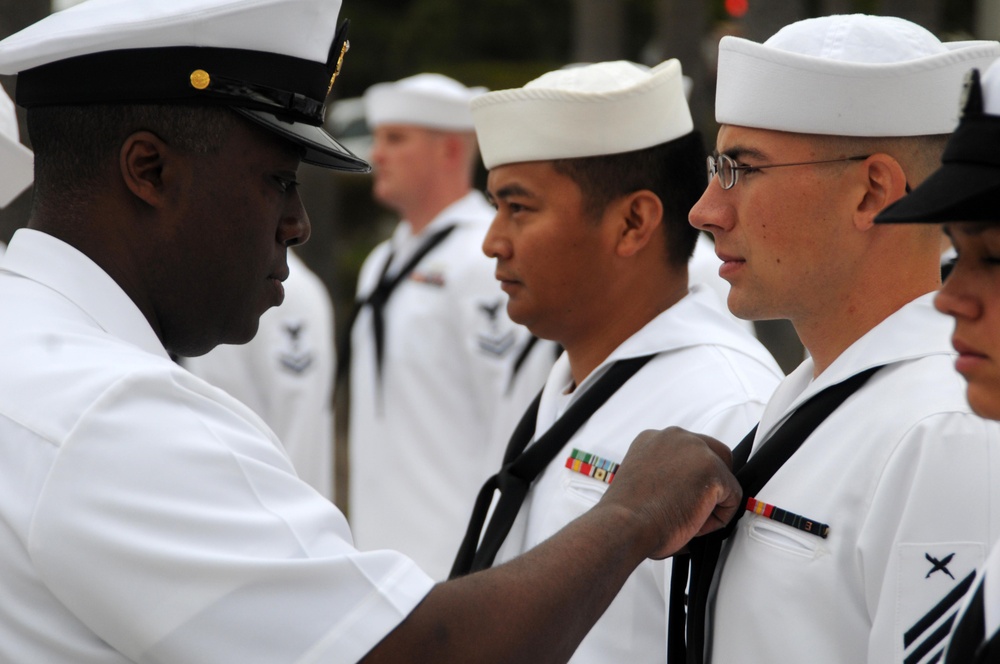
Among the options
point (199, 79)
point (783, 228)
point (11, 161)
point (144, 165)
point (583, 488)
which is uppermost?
point (199, 79)

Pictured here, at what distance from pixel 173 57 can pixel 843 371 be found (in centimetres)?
128

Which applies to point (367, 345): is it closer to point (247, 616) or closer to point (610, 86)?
point (610, 86)

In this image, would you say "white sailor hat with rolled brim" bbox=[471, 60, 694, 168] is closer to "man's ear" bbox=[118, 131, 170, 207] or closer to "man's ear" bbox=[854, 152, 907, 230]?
"man's ear" bbox=[854, 152, 907, 230]

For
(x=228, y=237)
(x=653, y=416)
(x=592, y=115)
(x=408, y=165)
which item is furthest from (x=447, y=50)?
(x=228, y=237)

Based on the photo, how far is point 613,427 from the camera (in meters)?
3.03

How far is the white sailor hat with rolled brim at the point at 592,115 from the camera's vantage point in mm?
3369

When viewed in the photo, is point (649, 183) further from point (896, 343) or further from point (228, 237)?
point (228, 237)

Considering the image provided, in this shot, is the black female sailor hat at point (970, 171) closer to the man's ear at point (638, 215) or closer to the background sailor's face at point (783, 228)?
the background sailor's face at point (783, 228)

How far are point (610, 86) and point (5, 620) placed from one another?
7.05 ft

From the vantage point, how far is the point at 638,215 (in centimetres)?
336

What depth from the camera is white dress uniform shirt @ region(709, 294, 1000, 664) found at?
6.61 ft

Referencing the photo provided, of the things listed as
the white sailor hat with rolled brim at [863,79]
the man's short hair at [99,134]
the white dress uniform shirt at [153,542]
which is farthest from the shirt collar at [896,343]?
the man's short hair at [99,134]

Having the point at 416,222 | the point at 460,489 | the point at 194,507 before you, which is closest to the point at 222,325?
the point at 194,507

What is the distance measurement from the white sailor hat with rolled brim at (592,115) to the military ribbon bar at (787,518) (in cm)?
135
